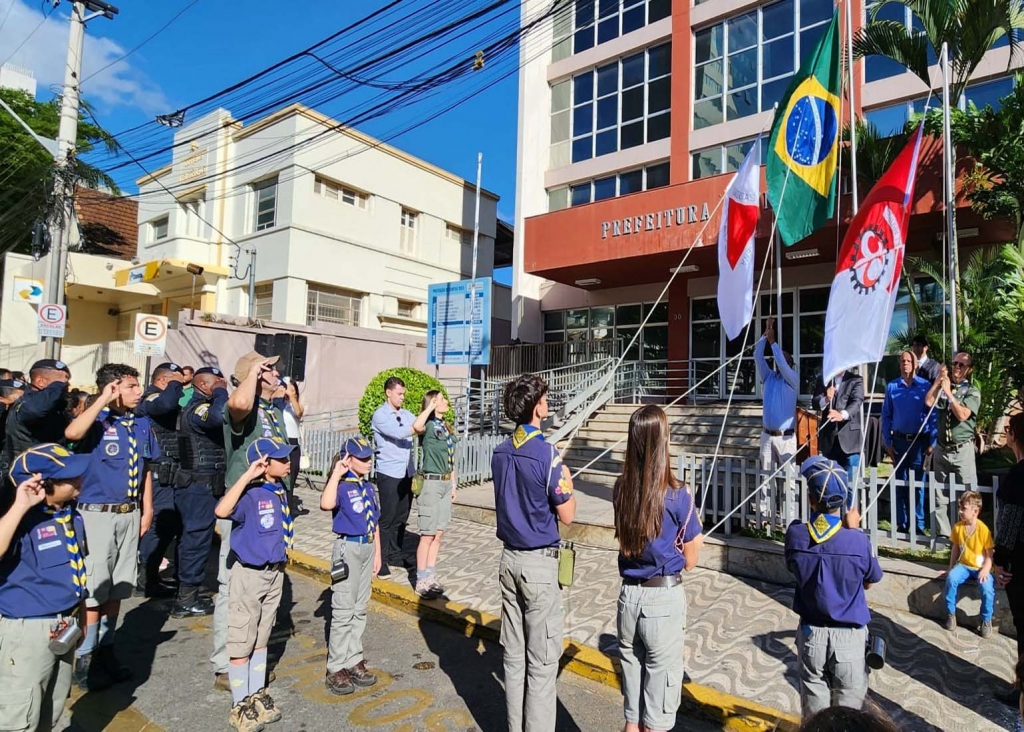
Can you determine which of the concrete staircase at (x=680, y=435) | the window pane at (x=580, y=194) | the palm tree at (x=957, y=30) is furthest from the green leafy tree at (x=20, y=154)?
the palm tree at (x=957, y=30)

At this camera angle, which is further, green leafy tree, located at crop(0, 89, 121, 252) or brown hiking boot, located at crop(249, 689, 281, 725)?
green leafy tree, located at crop(0, 89, 121, 252)

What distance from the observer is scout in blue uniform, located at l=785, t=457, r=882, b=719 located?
283cm

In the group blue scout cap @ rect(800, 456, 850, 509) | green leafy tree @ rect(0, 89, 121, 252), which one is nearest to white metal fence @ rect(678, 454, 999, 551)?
blue scout cap @ rect(800, 456, 850, 509)

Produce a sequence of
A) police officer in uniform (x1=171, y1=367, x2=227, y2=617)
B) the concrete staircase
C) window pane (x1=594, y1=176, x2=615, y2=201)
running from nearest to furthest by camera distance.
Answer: police officer in uniform (x1=171, y1=367, x2=227, y2=617), the concrete staircase, window pane (x1=594, y1=176, x2=615, y2=201)

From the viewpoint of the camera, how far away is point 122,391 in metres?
4.38

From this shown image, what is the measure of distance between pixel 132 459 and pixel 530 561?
124 inches

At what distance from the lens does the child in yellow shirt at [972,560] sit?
4566mm

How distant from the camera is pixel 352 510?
3.97 m

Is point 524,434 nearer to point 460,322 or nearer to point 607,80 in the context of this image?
point 460,322

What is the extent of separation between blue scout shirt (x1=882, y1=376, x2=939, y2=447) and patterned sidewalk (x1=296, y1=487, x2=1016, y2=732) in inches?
80.0

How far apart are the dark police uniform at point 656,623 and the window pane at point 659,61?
16.3m

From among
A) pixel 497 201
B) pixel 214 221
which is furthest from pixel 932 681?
pixel 497 201

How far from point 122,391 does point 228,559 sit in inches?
66.6

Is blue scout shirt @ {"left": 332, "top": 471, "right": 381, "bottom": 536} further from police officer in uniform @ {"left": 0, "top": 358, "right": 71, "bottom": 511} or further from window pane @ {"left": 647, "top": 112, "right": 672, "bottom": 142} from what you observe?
Result: window pane @ {"left": 647, "top": 112, "right": 672, "bottom": 142}
